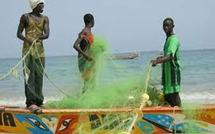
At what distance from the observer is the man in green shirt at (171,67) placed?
26.3ft

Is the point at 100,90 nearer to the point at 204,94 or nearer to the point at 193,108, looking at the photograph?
the point at 193,108

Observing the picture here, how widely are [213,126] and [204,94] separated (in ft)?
38.7

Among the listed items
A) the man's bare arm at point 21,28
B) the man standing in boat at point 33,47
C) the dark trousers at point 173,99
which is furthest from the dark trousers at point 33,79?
the dark trousers at point 173,99

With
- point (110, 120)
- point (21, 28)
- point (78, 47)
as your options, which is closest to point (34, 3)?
point (21, 28)

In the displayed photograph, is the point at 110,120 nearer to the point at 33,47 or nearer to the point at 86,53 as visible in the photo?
the point at 86,53

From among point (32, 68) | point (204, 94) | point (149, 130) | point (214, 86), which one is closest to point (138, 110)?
point (149, 130)

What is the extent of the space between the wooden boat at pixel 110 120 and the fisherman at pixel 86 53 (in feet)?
1.98

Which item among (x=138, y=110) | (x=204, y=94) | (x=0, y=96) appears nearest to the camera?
(x=138, y=110)

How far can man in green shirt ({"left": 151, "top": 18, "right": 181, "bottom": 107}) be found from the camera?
8008mm

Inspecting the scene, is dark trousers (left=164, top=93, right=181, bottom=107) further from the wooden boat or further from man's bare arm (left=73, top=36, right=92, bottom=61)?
man's bare arm (left=73, top=36, right=92, bottom=61)

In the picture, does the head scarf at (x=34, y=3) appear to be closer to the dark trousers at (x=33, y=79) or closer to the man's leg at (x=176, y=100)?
the dark trousers at (x=33, y=79)

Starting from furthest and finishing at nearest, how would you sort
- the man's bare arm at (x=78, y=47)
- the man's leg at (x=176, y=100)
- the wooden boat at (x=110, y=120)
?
the man's bare arm at (x=78, y=47)
the man's leg at (x=176, y=100)
the wooden boat at (x=110, y=120)

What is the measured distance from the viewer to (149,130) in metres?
8.05

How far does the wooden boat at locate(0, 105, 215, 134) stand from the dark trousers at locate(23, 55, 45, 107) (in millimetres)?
393
